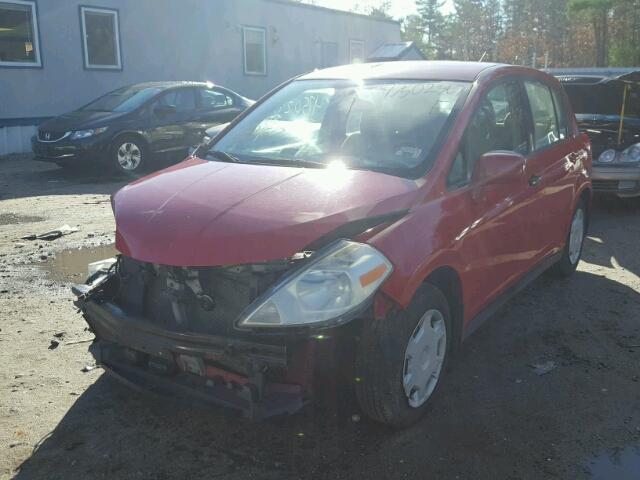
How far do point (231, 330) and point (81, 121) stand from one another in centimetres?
930

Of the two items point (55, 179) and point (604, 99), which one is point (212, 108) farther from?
point (604, 99)

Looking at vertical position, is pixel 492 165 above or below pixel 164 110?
below

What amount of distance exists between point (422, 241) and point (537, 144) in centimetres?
201

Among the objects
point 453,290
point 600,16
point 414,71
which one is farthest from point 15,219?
point 600,16

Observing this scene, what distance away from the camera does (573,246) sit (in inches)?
217

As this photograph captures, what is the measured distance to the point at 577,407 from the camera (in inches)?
134

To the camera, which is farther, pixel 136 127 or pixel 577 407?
pixel 136 127

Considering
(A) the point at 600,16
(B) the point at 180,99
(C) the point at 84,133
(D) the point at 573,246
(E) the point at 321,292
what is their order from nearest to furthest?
(E) the point at 321,292, (D) the point at 573,246, (C) the point at 84,133, (B) the point at 180,99, (A) the point at 600,16

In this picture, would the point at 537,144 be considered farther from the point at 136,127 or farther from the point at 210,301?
the point at 136,127

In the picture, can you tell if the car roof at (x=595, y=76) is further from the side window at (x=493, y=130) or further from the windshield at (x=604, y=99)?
the side window at (x=493, y=130)

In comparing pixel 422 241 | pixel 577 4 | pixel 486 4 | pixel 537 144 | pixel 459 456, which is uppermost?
pixel 486 4

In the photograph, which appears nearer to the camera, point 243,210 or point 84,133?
point 243,210

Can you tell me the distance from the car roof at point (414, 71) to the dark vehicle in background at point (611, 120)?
12.9ft

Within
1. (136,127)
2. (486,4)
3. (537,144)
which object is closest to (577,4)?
(136,127)
